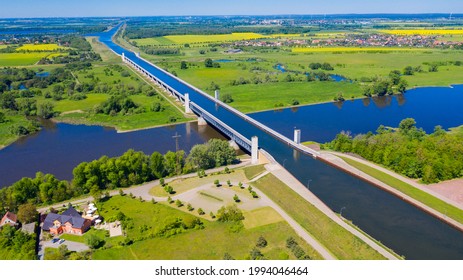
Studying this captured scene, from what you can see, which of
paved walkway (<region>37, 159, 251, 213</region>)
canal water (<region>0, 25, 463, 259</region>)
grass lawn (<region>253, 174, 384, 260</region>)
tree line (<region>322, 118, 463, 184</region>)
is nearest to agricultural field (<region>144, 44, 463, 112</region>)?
canal water (<region>0, 25, 463, 259</region>)

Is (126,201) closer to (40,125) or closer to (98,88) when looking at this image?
(40,125)

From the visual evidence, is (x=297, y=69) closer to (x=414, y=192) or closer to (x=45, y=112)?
(x=45, y=112)

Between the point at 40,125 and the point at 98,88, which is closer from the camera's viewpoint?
the point at 40,125

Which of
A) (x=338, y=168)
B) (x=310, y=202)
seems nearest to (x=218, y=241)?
(x=310, y=202)

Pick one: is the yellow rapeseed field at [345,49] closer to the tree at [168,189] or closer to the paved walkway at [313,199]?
the paved walkway at [313,199]

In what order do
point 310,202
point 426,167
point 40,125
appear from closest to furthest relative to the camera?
point 310,202 → point 426,167 → point 40,125

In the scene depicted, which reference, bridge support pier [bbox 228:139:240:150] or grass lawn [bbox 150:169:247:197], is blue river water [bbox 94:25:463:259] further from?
grass lawn [bbox 150:169:247:197]

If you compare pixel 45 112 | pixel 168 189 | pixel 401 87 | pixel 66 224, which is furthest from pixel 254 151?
pixel 401 87
